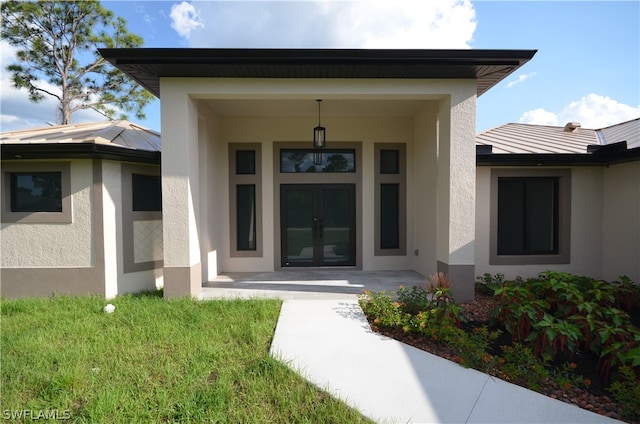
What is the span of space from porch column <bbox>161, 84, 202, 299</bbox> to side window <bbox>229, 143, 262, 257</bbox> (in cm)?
256

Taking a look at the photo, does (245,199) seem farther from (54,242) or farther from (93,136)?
(54,242)

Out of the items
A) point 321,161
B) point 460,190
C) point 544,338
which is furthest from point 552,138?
point 544,338

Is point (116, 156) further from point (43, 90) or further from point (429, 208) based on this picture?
point (43, 90)

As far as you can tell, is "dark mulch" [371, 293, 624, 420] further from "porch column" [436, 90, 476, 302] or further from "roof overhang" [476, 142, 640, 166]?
"roof overhang" [476, 142, 640, 166]

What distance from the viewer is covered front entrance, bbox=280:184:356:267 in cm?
852

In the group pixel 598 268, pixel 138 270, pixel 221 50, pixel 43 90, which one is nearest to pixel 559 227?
pixel 598 268

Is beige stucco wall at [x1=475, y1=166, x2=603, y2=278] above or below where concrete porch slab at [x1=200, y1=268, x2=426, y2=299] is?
above

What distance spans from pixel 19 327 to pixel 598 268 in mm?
11445

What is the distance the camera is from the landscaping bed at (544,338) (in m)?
3.28

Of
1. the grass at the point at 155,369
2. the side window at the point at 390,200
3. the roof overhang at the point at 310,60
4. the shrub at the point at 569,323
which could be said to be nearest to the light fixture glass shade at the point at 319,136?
the roof overhang at the point at 310,60

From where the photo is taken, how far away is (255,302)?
5.39m

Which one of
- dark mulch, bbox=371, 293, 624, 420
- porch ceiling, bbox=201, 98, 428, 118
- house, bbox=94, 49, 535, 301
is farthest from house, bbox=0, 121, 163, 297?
dark mulch, bbox=371, 293, 624, 420

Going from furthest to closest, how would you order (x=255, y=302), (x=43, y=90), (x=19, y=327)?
(x=43, y=90) → (x=255, y=302) → (x=19, y=327)

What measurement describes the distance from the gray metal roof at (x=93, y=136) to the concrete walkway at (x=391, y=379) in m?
5.11
